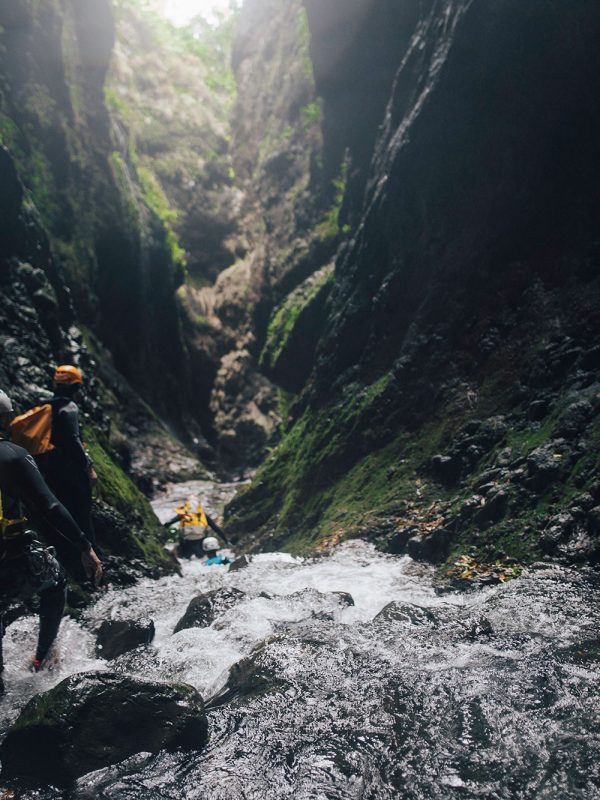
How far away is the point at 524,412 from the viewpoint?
717 centimetres

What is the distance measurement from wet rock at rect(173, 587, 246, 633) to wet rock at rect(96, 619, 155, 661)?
0.44m

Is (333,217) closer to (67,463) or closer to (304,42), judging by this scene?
(304,42)

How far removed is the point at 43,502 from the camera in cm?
411

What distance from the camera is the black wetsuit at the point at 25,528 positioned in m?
3.91

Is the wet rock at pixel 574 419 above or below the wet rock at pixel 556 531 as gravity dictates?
above

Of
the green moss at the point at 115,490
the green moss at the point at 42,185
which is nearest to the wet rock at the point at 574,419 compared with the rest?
the green moss at the point at 115,490

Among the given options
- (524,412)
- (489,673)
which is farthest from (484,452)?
(489,673)

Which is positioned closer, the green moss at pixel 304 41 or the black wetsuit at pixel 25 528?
the black wetsuit at pixel 25 528

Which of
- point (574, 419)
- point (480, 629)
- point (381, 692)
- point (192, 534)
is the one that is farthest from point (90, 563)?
point (192, 534)

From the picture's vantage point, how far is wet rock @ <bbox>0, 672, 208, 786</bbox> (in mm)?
3297

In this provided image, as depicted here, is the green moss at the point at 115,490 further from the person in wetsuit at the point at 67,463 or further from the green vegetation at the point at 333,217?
the green vegetation at the point at 333,217

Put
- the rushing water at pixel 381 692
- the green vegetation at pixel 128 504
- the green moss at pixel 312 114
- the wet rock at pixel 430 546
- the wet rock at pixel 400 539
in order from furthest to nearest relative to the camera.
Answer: the green moss at pixel 312 114 < the green vegetation at pixel 128 504 < the wet rock at pixel 400 539 < the wet rock at pixel 430 546 < the rushing water at pixel 381 692

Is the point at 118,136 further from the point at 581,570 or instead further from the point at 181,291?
the point at 581,570

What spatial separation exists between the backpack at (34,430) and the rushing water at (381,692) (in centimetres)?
166
